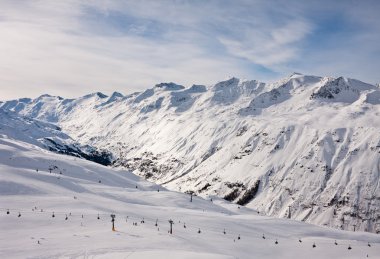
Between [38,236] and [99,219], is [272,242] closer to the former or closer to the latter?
[99,219]

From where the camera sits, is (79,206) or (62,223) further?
(79,206)

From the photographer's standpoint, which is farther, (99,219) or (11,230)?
(99,219)

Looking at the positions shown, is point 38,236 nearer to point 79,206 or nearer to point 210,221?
point 79,206

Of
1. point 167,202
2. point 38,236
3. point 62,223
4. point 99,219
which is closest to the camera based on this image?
point 38,236

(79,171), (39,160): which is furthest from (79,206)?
(39,160)

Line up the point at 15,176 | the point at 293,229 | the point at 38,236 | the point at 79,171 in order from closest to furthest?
the point at 38,236 → the point at 293,229 → the point at 15,176 → the point at 79,171

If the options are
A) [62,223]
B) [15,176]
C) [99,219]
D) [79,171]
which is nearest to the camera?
[62,223]

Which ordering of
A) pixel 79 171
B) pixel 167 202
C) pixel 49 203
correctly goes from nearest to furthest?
pixel 49 203 < pixel 167 202 < pixel 79 171

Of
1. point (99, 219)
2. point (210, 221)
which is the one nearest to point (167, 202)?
point (210, 221)

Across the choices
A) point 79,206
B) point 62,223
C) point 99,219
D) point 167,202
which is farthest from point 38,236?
point 167,202
